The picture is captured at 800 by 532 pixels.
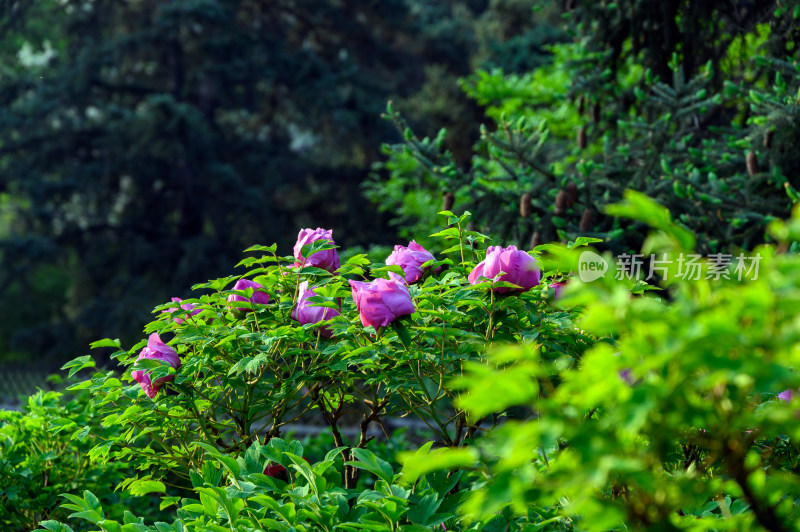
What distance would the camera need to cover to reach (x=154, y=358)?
1567mm

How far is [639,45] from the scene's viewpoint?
4957 mm

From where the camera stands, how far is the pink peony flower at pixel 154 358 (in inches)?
61.3

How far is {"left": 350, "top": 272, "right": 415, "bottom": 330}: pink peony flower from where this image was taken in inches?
49.4

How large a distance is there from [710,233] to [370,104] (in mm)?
11312

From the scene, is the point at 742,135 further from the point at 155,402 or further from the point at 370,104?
the point at 370,104

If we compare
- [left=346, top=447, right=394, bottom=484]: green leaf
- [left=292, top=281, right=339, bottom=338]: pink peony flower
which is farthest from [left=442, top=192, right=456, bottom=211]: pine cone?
[left=346, top=447, right=394, bottom=484]: green leaf

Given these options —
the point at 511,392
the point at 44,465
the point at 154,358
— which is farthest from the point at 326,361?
the point at 44,465

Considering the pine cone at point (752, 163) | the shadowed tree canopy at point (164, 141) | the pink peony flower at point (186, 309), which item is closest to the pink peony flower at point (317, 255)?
the pink peony flower at point (186, 309)

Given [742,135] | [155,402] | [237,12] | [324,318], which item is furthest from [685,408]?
[237,12]

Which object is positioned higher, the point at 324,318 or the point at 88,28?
the point at 88,28

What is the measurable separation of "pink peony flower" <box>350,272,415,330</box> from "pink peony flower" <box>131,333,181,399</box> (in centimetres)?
57

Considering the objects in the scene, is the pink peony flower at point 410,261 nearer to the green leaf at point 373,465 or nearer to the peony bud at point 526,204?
the green leaf at point 373,465

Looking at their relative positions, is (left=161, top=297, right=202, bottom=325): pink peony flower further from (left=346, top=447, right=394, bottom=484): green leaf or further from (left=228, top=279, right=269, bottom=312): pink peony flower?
(left=346, top=447, right=394, bottom=484): green leaf

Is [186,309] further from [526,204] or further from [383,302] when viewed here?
[526,204]
